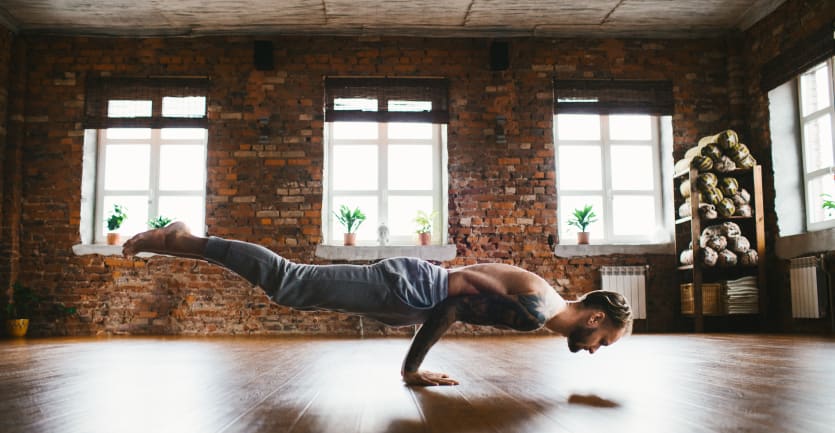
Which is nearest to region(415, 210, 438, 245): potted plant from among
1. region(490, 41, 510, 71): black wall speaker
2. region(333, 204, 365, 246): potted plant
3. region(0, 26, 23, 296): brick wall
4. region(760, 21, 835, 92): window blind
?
region(333, 204, 365, 246): potted plant

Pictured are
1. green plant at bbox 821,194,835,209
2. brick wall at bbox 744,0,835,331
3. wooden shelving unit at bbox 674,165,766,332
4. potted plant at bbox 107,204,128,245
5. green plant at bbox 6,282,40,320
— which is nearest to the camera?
green plant at bbox 821,194,835,209

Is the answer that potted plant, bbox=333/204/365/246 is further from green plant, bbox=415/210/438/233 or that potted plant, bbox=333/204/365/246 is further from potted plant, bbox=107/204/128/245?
potted plant, bbox=107/204/128/245

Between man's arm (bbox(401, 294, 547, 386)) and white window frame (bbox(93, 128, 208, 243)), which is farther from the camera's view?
white window frame (bbox(93, 128, 208, 243))

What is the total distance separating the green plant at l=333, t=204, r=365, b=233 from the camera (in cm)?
734

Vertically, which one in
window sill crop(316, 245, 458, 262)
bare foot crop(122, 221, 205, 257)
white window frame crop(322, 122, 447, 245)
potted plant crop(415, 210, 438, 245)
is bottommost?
bare foot crop(122, 221, 205, 257)

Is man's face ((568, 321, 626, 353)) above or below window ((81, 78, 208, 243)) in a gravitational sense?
below

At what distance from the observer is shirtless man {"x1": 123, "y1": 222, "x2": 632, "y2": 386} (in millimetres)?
2578

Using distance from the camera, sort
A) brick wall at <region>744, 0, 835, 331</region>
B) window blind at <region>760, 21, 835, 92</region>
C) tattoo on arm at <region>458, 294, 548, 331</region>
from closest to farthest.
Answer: tattoo on arm at <region>458, 294, 548, 331</region>, window blind at <region>760, 21, 835, 92</region>, brick wall at <region>744, 0, 835, 331</region>

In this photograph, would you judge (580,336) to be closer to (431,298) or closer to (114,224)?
(431,298)

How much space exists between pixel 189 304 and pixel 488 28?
4349mm

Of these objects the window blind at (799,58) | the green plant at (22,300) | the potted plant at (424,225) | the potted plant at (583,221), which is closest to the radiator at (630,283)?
the potted plant at (583,221)

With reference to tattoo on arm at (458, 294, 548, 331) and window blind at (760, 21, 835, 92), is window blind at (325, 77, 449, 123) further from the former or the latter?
tattoo on arm at (458, 294, 548, 331)

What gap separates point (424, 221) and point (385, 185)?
0.63 metres

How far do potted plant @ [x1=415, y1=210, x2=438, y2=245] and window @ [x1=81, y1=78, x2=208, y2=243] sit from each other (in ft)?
7.69
